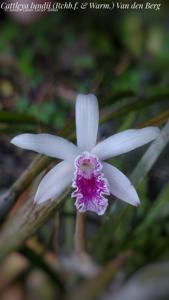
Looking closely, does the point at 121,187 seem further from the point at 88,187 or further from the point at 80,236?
the point at 80,236

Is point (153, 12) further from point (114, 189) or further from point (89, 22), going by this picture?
point (114, 189)

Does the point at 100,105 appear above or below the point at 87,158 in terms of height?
above

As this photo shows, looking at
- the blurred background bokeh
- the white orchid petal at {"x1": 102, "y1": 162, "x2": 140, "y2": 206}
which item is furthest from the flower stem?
the white orchid petal at {"x1": 102, "y1": 162, "x2": 140, "y2": 206}

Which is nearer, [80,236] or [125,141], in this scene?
[125,141]

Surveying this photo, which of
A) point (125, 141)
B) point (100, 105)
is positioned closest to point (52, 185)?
point (125, 141)

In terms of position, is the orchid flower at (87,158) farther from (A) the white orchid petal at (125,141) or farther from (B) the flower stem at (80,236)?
(B) the flower stem at (80,236)

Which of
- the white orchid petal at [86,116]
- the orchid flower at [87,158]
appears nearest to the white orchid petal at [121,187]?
the orchid flower at [87,158]

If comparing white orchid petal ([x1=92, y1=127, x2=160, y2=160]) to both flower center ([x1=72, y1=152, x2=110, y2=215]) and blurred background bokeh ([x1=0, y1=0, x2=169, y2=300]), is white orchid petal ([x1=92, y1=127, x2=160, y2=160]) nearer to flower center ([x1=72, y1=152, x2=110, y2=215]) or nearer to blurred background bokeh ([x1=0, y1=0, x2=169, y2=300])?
flower center ([x1=72, y1=152, x2=110, y2=215])
